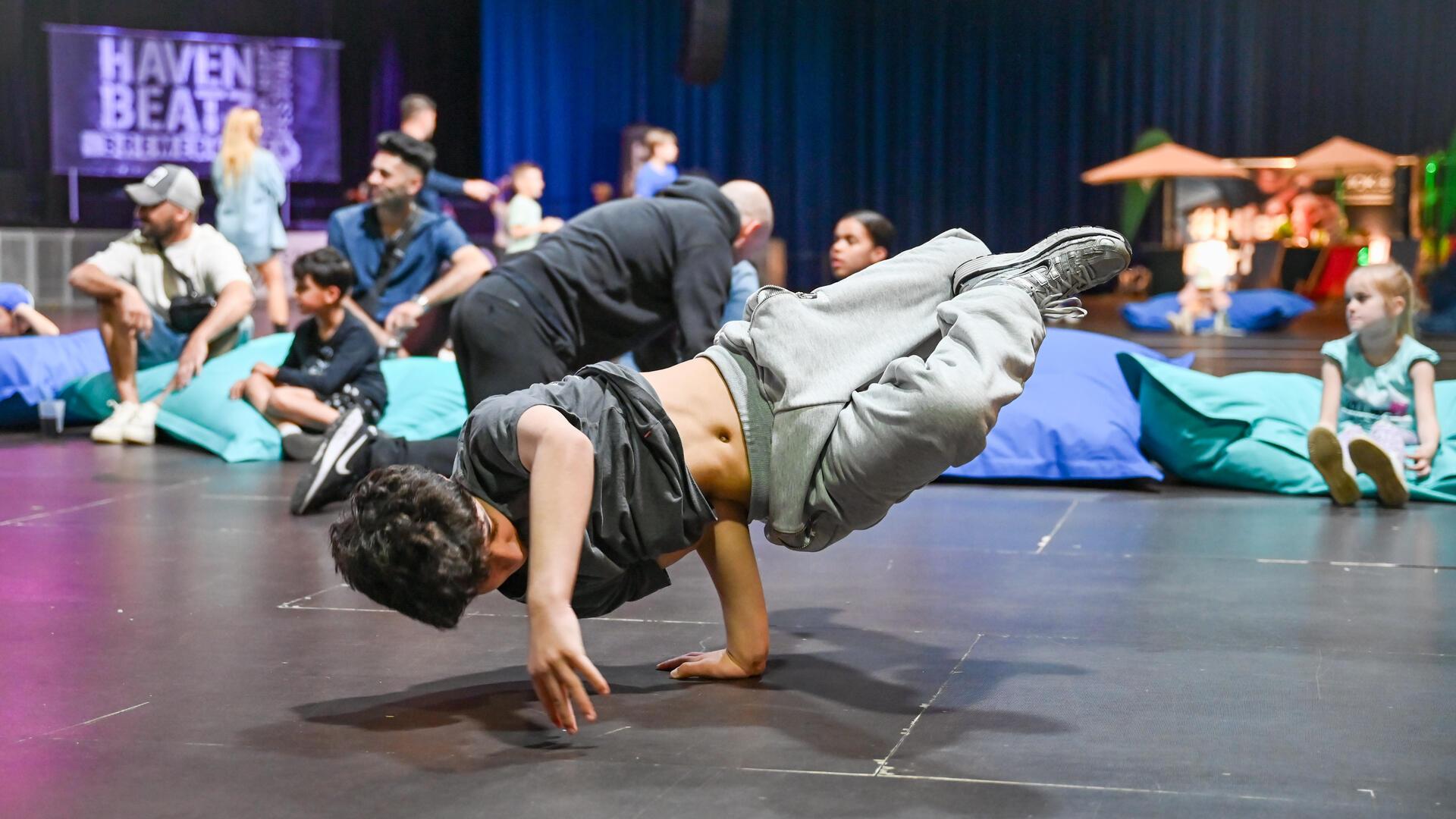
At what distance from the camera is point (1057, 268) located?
90.2 inches

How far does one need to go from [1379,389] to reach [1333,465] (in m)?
0.39

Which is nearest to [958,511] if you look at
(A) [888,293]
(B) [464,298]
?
(B) [464,298]

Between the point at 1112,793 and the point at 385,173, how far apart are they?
412 centimetres

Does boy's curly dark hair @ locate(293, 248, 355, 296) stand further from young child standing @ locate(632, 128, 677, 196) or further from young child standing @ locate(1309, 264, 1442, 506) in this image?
young child standing @ locate(632, 128, 677, 196)

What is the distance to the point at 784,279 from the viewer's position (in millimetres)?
14898

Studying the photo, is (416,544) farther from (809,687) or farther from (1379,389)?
(1379,389)

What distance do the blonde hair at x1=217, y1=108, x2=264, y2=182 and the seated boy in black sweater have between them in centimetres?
242

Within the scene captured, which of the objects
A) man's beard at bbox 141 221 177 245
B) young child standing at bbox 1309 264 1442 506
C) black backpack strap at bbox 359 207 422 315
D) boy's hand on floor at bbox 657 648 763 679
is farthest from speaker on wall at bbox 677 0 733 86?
boy's hand on floor at bbox 657 648 763 679

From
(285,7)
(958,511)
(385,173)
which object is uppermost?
(285,7)

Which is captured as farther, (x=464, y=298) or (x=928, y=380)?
(x=464, y=298)

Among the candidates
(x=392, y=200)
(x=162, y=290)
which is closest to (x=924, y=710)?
(x=392, y=200)

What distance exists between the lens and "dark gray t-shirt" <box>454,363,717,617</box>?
6.48 feet

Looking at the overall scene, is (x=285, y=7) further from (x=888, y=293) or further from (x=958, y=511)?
(x=888, y=293)

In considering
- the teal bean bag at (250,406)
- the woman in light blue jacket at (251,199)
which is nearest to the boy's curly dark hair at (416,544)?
the teal bean bag at (250,406)
